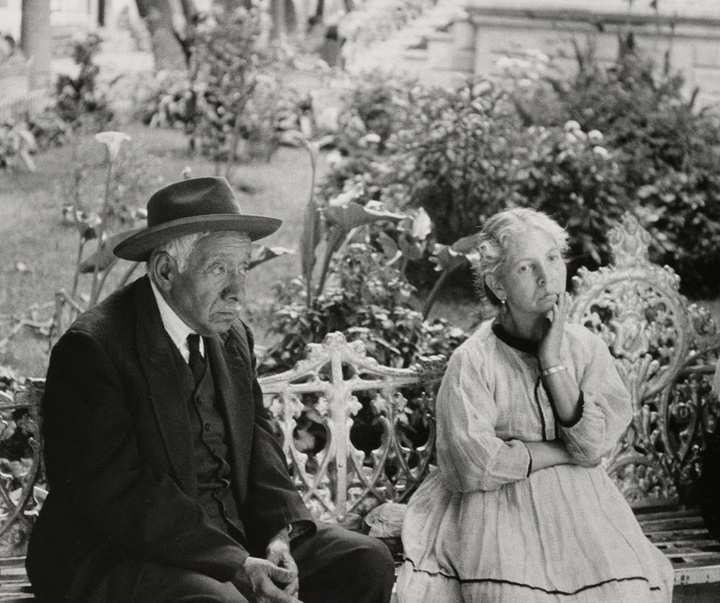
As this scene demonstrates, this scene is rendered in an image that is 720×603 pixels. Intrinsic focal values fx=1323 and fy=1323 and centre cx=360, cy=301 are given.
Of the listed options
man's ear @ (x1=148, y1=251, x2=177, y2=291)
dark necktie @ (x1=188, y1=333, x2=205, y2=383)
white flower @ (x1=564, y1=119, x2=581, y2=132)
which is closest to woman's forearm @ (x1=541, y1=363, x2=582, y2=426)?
dark necktie @ (x1=188, y1=333, x2=205, y2=383)

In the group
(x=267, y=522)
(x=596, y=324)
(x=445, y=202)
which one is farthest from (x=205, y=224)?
(x=445, y=202)

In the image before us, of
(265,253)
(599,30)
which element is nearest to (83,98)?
(599,30)

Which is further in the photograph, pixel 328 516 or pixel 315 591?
pixel 328 516

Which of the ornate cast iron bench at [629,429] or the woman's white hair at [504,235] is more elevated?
the woman's white hair at [504,235]

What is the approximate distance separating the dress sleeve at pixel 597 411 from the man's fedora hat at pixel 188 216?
1122 mm

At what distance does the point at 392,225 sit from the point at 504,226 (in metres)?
2.97

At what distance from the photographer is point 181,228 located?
3.61 m

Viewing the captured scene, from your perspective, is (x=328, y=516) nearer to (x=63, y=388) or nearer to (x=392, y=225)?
(x=63, y=388)

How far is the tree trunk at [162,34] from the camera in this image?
12789 mm

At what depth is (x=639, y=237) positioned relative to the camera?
16.2 ft

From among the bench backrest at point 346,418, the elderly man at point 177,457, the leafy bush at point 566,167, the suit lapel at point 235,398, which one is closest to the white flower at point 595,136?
the leafy bush at point 566,167

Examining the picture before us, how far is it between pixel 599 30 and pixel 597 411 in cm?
835

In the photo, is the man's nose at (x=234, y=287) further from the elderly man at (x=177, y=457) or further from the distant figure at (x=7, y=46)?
the distant figure at (x=7, y=46)

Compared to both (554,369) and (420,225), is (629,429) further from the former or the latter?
(420,225)
